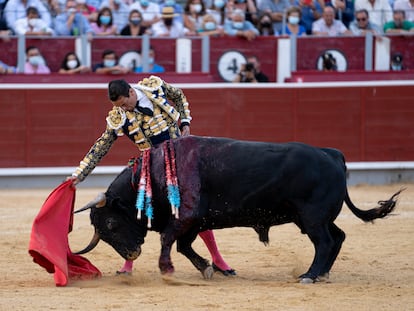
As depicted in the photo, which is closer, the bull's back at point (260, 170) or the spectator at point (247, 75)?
the bull's back at point (260, 170)

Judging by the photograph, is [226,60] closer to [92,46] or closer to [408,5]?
[92,46]

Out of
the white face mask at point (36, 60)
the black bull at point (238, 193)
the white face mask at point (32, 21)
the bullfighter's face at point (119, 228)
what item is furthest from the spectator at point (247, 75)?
the bullfighter's face at point (119, 228)

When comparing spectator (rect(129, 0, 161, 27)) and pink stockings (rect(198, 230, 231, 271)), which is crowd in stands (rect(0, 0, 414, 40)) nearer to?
spectator (rect(129, 0, 161, 27))

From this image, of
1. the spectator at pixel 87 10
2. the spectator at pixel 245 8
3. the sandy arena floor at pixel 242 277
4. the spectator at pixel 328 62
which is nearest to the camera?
the sandy arena floor at pixel 242 277

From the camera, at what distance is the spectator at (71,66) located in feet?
37.7

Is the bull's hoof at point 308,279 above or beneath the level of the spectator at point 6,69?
beneath

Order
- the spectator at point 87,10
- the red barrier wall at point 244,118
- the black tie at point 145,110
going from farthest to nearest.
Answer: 1. the spectator at point 87,10
2. the red barrier wall at point 244,118
3. the black tie at point 145,110

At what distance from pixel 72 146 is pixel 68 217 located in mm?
5203

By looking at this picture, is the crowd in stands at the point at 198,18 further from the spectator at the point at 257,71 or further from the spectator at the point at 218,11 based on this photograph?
the spectator at the point at 257,71

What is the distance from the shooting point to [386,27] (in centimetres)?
1264

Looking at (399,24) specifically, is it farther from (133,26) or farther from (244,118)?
(133,26)

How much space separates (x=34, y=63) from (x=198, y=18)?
2008 mm

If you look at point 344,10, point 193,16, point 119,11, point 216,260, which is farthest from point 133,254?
point 344,10

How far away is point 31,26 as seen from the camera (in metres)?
11.5
